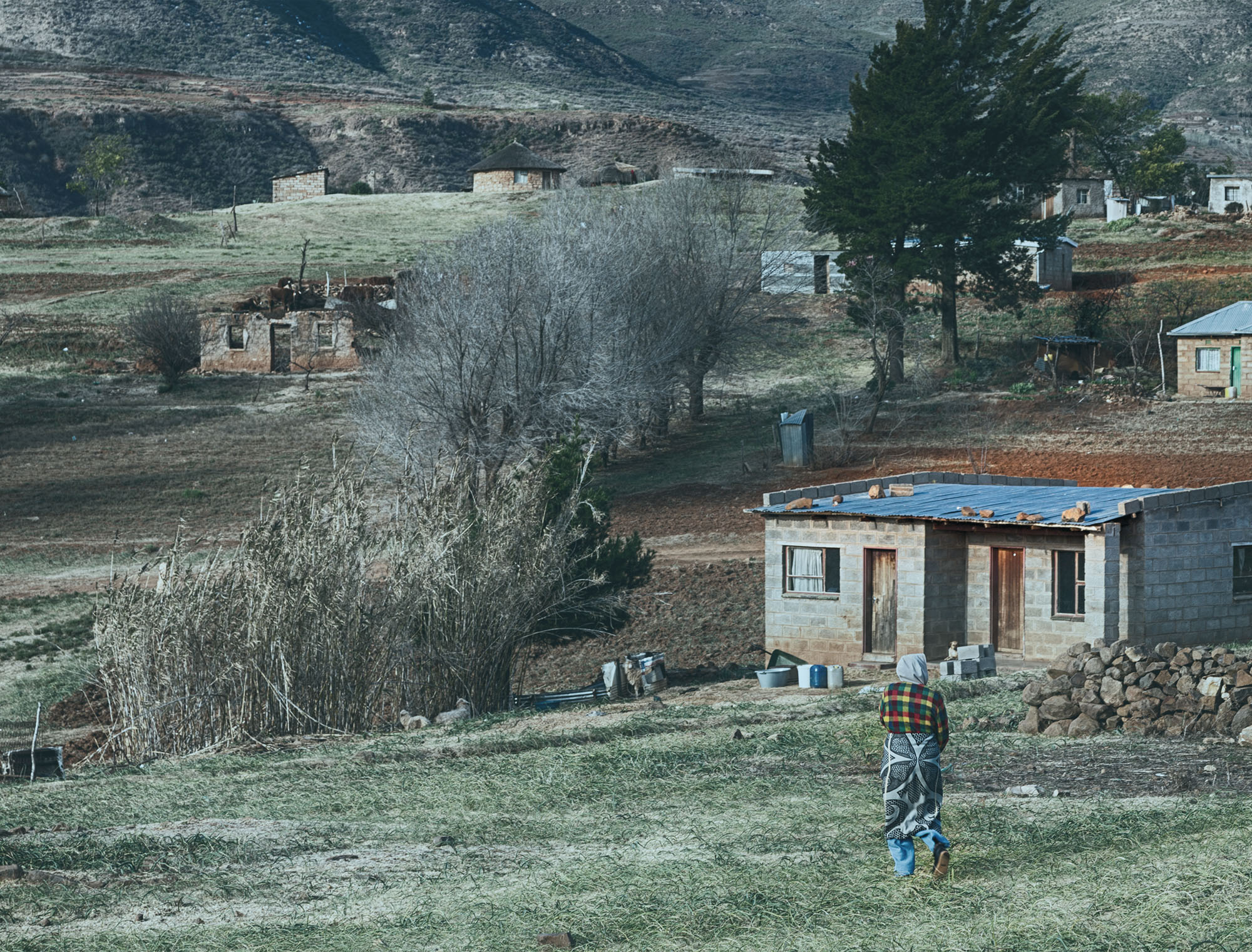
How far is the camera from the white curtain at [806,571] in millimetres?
24891

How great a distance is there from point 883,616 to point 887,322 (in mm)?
24457

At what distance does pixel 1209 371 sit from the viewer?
43.1m

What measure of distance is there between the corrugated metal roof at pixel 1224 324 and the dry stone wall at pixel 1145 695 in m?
29.0

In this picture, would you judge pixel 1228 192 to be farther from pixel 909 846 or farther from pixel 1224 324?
pixel 909 846

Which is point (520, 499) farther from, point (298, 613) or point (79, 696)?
point (79, 696)

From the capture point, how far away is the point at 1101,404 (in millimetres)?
43156

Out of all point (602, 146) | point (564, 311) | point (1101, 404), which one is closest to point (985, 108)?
point (1101, 404)

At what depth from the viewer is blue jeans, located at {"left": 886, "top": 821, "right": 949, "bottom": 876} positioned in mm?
9164

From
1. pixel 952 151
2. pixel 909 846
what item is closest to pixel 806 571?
pixel 909 846

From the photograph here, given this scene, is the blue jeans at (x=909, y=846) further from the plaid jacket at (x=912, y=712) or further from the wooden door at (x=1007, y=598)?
the wooden door at (x=1007, y=598)

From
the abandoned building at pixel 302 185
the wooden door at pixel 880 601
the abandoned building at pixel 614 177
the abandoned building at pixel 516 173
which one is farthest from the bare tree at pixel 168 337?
the abandoned building at pixel 302 185

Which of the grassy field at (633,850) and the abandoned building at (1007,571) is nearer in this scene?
the grassy field at (633,850)

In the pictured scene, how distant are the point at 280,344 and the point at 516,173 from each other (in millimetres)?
35792

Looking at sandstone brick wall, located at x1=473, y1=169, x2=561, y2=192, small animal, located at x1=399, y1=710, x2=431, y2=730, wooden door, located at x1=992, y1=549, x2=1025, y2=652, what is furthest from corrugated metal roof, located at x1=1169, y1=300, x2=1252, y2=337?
sandstone brick wall, located at x1=473, y1=169, x2=561, y2=192
